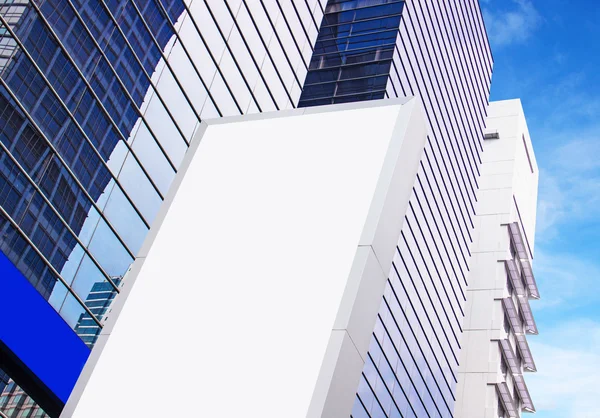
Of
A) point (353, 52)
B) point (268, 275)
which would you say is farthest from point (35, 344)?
point (353, 52)

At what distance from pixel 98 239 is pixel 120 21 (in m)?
7.04

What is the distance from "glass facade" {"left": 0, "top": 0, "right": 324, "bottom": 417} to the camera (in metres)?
20.3

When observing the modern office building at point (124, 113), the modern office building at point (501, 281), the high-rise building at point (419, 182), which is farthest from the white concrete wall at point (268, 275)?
the modern office building at point (501, 281)

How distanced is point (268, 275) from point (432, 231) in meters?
44.1

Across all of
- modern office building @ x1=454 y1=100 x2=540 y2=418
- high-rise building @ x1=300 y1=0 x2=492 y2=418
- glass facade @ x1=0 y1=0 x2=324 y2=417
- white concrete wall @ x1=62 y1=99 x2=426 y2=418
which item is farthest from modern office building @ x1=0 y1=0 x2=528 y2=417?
modern office building @ x1=454 y1=100 x2=540 y2=418

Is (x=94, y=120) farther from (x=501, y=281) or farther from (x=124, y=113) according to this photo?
(x=501, y=281)

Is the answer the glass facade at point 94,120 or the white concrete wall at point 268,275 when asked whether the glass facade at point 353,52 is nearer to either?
the glass facade at point 94,120

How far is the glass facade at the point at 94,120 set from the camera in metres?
20.3

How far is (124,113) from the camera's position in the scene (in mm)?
24422

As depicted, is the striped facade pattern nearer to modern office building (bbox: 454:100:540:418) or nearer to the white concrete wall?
modern office building (bbox: 454:100:540:418)

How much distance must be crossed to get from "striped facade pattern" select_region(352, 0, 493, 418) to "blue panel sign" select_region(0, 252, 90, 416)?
18842 millimetres

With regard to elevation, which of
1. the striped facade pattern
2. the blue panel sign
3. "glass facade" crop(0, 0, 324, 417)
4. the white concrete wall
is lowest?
the white concrete wall

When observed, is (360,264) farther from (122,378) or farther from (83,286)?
(83,286)

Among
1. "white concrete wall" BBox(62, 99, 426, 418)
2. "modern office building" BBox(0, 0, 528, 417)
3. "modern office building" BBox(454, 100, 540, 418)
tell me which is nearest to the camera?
"white concrete wall" BBox(62, 99, 426, 418)
